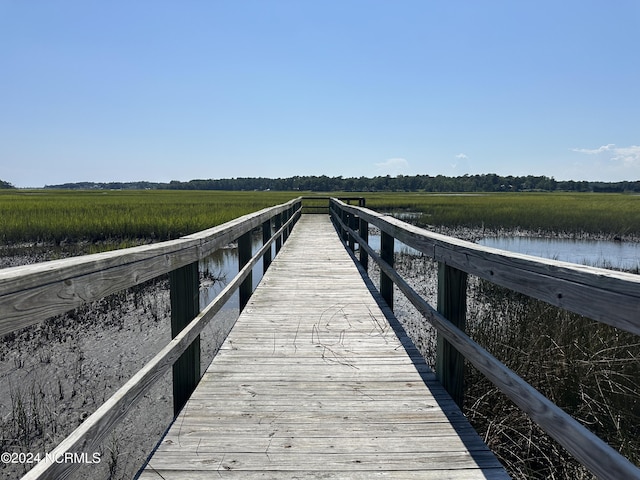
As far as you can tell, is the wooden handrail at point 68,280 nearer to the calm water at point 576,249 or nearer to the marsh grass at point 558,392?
the marsh grass at point 558,392

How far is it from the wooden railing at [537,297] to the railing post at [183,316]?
1527 millimetres

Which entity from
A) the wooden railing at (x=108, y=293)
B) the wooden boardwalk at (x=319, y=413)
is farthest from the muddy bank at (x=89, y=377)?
the wooden railing at (x=108, y=293)

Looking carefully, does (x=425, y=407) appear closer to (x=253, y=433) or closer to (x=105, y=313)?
(x=253, y=433)

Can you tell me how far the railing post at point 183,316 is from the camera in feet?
8.39

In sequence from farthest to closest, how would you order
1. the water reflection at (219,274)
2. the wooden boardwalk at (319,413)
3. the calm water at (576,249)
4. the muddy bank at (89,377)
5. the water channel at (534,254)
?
the calm water at (576,249) → the water channel at (534,254) → the water reflection at (219,274) → the muddy bank at (89,377) → the wooden boardwalk at (319,413)

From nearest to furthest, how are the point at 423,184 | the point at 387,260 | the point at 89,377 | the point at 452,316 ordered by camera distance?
the point at 452,316 < the point at 387,260 < the point at 89,377 < the point at 423,184

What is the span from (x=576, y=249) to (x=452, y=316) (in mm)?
15555

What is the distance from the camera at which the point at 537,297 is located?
5.47 feet

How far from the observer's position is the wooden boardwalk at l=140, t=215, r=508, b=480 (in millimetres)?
1985

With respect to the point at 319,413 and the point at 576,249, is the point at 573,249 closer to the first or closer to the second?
the point at 576,249

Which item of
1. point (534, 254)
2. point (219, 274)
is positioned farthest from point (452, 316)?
point (534, 254)

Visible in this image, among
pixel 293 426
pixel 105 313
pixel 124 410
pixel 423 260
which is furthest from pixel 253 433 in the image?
pixel 423 260

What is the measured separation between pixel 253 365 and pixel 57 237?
13888 mm

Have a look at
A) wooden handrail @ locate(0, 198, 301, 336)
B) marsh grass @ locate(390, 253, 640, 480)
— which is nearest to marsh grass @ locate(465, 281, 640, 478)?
marsh grass @ locate(390, 253, 640, 480)
